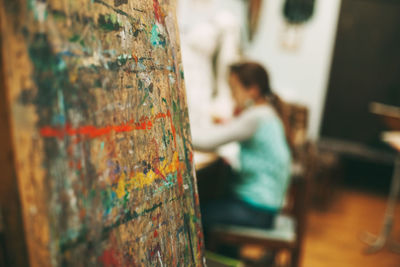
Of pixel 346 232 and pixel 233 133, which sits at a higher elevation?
pixel 233 133

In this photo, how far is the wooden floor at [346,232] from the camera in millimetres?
2724

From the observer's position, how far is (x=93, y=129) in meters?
0.48

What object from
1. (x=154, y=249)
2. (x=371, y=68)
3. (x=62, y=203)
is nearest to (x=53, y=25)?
(x=62, y=203)

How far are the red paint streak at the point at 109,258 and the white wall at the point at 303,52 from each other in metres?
3.99

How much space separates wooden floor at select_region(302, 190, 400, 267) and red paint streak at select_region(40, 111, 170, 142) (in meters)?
2.32

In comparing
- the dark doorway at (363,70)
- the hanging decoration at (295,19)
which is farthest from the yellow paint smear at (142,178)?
the dark doorway at (363,70)

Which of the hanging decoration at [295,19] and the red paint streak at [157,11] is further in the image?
the hanging decoration at [295,19]

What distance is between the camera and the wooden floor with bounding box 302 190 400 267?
2.72m

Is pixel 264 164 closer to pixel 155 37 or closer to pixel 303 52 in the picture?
pixel 155 37

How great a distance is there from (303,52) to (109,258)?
4.27 m

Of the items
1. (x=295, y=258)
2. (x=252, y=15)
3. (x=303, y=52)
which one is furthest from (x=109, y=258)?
(x=303, y=52)

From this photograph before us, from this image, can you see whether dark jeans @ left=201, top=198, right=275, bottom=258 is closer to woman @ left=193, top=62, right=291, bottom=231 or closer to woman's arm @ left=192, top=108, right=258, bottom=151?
woman @ left=193, top=62, right=291, bottom=231

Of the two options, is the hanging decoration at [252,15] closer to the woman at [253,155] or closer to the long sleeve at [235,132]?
the woman at [253,155]

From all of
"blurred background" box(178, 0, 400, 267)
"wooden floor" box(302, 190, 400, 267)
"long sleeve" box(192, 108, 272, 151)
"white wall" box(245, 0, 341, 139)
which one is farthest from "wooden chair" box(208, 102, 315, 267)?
"white wall" box(245, 0, 341, 139)
